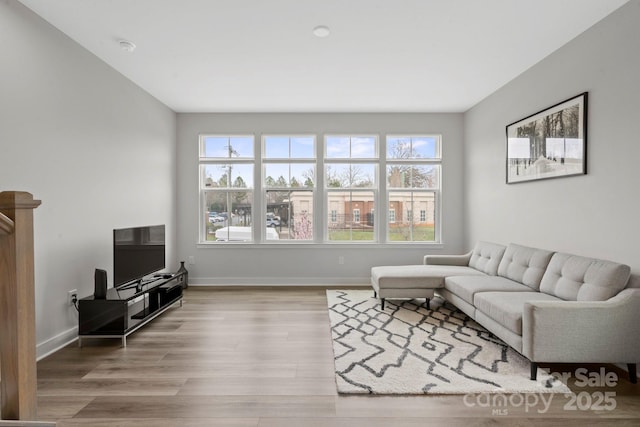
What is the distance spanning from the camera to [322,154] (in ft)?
18.0

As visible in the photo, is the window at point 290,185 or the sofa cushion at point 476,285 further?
Answer: the window at point 290,185

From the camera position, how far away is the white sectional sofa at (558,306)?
2.36 meters

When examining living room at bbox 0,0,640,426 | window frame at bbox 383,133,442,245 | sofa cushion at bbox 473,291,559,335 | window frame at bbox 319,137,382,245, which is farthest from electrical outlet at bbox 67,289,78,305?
window frame at bbox 383,133,442,245

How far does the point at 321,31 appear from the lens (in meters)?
2.95

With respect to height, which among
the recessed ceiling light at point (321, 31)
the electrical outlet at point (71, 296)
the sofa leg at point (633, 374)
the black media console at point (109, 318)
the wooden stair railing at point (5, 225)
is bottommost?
the sofa leg at point (633, 374)

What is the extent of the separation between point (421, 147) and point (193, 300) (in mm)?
4129

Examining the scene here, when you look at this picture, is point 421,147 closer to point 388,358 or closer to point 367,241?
point 367,241

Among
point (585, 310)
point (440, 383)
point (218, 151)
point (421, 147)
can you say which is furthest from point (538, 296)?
point (218, 151)

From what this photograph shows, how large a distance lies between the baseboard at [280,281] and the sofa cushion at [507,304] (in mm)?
2434

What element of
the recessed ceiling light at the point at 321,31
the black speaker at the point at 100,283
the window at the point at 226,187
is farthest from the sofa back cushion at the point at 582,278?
the window at the point at 226,187

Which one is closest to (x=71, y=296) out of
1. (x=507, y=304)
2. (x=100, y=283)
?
(x=100, y=283)

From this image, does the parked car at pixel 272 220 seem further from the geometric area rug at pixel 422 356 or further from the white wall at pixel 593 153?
the white wall at pixel 593 153

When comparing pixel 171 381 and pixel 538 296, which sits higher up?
pixel 538 296

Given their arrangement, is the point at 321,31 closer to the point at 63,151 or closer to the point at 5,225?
the point at 63,151
